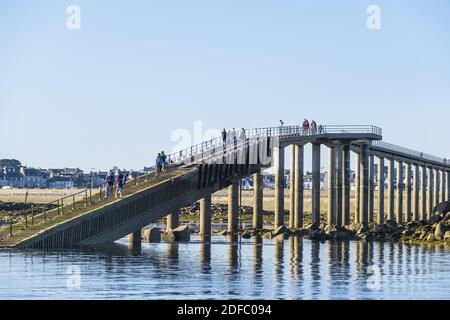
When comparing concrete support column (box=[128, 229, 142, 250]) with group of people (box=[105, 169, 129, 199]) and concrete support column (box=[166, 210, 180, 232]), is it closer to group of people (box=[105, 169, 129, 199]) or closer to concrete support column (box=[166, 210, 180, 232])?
group of people (box=[105, 169, 129, 199])

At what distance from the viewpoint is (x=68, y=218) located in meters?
70.8

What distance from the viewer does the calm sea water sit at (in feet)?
155

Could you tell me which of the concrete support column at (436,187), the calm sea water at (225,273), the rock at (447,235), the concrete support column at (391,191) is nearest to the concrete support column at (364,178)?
the rock at (447,235)

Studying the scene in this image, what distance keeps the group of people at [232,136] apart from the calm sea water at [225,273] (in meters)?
12.5

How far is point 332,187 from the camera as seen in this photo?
357 ft

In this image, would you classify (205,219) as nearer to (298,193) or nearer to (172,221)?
(172,221)

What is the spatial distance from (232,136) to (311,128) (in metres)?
18.0

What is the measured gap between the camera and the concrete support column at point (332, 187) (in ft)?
353

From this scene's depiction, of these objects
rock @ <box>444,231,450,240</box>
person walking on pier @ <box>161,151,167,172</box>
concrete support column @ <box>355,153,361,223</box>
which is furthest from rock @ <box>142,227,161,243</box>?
concrete support column @ <box>355,153,361,223</box>

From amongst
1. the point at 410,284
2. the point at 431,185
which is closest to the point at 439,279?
the point at 410,284

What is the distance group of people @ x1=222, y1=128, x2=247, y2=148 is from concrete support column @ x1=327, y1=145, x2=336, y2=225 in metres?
18.7

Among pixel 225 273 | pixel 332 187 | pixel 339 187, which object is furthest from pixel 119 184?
pixel 339 187

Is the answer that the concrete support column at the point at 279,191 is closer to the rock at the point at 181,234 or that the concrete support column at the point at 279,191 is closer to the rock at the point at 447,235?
the rock at the point at 181,234
